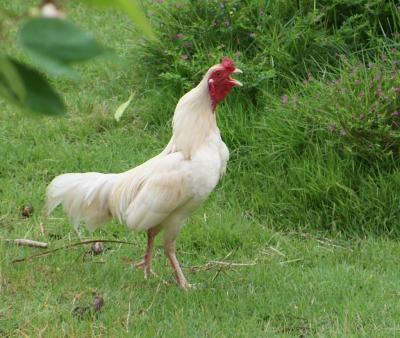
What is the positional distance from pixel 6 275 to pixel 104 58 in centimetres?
386

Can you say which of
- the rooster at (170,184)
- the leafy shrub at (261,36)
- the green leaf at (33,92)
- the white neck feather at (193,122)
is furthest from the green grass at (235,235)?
the green leaf at (33,92)

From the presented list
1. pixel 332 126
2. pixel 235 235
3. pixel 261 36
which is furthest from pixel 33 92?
pixel 261 36

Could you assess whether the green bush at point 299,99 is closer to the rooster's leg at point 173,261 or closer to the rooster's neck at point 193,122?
the rooster's leg at point 173,261

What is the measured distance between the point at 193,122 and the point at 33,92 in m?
3.54

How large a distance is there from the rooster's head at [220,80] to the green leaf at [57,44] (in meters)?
3.58

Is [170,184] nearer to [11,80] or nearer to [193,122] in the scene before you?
[193,122]

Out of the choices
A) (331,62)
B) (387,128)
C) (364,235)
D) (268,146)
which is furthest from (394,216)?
(331,62)

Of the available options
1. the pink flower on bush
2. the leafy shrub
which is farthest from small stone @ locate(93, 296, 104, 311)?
the leafy shrub

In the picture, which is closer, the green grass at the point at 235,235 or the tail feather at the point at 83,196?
the green grass at the point at 235,235

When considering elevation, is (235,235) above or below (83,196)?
below

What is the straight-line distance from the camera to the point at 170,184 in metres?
3.91

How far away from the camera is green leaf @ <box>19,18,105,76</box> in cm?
56

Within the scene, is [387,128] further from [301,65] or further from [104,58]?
[104,58]

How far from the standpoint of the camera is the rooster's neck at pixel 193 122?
405 centimetres
